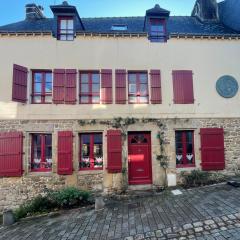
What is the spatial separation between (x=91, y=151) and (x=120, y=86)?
2720 millimetres

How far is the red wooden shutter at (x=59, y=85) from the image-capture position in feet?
28.9

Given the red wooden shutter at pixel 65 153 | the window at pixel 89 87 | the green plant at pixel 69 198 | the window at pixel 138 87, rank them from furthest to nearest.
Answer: the window at pixel 138 87, the window at pixel 89 87, the red wooden shutter at pixel 65 153, the green plant at pixel 69 198

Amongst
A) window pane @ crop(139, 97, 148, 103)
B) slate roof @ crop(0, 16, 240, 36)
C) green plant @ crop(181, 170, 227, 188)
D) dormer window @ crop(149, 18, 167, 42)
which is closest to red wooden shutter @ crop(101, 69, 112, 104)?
window pane @ crop(139, 97, 148, 103)

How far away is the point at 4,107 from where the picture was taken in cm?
848

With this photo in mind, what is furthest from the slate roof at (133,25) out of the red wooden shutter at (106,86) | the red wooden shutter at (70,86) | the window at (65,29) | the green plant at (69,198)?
the green plant at (69,198)

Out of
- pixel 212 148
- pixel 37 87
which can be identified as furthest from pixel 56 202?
pixel 212 148

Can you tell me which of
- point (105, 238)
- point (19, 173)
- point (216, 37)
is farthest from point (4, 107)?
point (216, 37)

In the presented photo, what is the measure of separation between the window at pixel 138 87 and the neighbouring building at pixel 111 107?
0.13ft

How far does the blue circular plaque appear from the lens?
A: 9159 millimetres

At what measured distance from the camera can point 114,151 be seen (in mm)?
8664

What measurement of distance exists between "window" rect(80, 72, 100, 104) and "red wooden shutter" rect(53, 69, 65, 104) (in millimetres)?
711

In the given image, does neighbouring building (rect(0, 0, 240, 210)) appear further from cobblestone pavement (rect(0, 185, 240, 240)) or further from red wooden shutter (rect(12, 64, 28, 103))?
cobblestone pavement (rect(0, 185, 240, 240))

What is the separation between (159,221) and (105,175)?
136 inches

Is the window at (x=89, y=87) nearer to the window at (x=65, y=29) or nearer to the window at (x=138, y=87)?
the window at (x=138, y=87)
